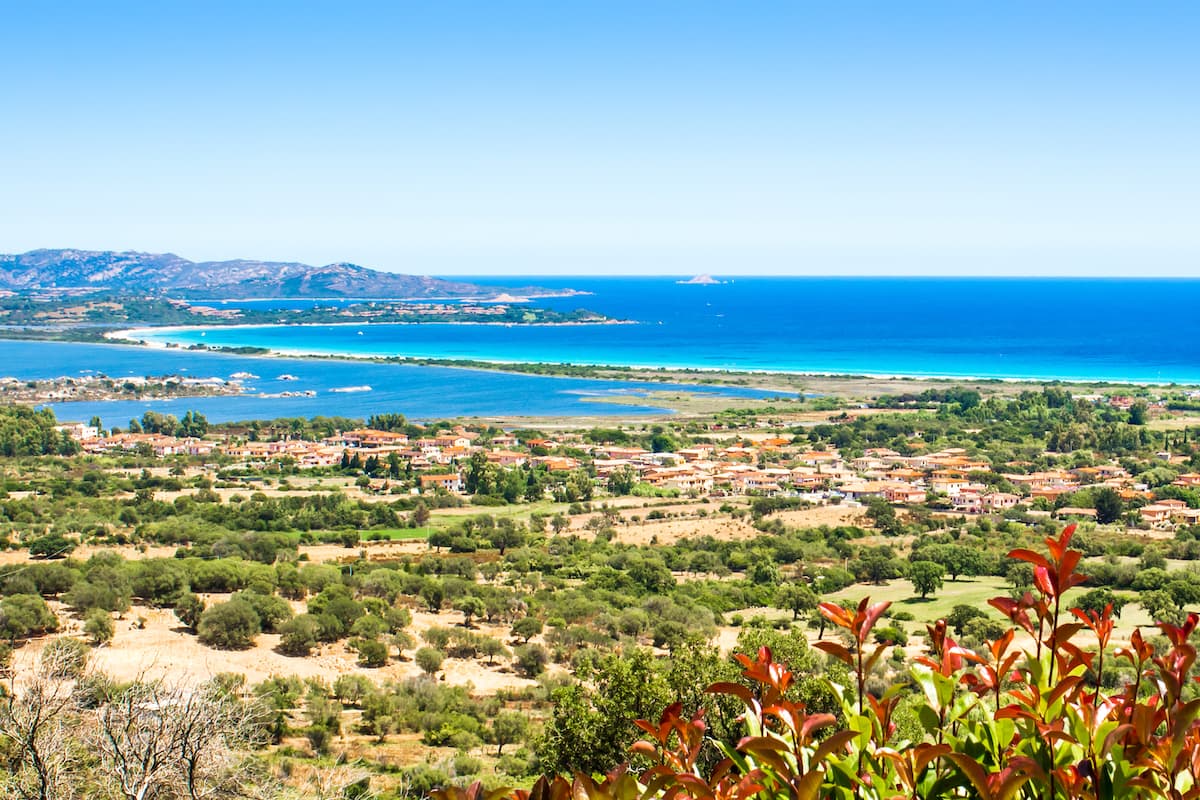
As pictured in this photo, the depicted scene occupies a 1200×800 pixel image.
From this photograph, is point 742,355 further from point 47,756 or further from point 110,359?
point 47,756

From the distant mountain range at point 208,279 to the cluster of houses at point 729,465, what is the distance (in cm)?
12474

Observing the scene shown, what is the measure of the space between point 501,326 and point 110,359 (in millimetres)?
42356

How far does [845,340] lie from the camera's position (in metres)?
87.7

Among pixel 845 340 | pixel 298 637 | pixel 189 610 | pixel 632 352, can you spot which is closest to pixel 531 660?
pixel 298 637

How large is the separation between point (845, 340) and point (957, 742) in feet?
287

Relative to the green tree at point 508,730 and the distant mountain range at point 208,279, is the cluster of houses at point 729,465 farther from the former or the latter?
the distant mountain range at point 208,279

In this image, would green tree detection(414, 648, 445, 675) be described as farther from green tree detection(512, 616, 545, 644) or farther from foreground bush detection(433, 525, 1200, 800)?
foreground bush detection(433, 525, 1200, 800)

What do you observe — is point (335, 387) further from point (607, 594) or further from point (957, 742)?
point (957, 742)

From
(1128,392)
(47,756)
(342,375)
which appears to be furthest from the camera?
(342,375)

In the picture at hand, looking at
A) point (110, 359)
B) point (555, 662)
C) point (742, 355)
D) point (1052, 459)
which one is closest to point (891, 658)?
point (555, 662)

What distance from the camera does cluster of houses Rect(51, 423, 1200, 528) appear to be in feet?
98.4

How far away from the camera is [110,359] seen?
71.1 m

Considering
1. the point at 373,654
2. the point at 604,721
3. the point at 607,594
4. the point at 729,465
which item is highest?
the point at 604,721

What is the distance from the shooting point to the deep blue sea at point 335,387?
4788cm
